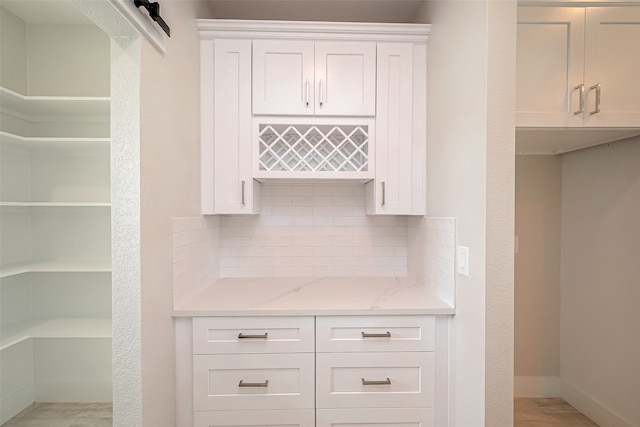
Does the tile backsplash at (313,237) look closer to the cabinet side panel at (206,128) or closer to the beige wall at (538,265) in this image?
the cabinet side panel at (206,128)

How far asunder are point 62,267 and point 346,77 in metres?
1.88

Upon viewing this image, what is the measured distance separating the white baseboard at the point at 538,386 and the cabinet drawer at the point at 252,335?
70.4 inches

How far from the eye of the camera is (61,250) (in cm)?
183

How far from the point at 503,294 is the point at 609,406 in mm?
1519

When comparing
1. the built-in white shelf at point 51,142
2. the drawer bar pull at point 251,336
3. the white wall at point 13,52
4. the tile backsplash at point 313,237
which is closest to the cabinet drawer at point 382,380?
the drawer bar pull at point 251,336

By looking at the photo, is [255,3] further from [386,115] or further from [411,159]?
[411,159]

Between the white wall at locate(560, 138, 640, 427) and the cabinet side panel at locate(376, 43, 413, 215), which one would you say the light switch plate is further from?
the white wall at locate(560, 138, 640, 427)

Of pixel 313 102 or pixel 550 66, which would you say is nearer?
pixel 550 66

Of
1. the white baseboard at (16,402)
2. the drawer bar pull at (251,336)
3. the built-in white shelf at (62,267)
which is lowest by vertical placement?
the white baseboard at (16,402)

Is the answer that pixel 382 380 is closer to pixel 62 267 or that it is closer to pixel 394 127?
pixel 394 127

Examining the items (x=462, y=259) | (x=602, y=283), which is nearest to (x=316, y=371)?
(x=462, y=259)

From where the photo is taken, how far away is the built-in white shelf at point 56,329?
1597 mm

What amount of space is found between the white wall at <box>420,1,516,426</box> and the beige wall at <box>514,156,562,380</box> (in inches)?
43.3

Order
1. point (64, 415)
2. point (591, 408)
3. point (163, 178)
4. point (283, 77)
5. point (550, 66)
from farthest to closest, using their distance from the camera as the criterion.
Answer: point (591, 408) → point (283, 77) → point (64, 415) → point (550, 66) → point (163, 178)
